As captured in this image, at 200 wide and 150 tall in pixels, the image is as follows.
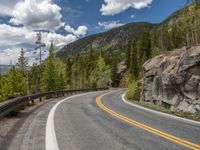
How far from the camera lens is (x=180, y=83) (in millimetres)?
18547

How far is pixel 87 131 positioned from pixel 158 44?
74.4 metres

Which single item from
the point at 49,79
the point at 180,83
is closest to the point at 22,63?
the point at 49,79

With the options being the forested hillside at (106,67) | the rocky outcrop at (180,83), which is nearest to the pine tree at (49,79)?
the forested hillside at (106,67)

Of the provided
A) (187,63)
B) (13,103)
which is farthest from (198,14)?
(13,103)

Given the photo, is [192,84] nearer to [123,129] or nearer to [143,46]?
[123,129]

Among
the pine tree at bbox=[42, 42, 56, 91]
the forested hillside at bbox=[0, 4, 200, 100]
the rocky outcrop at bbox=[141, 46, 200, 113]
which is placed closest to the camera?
the rocky outcrop at bbox=[141, 46, 200, 113]

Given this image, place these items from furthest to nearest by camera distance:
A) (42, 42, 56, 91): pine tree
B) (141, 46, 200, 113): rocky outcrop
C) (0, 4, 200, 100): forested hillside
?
(42, 42, 56, 91): pine tree < (0, 4, 200, 100): forested hillside < (141, 46, 200, 113): rocky outcrop

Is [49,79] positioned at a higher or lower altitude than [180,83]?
higher

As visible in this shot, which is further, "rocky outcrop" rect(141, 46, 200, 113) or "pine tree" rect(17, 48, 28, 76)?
"pine tree" rect(17, 48, 28, 76)

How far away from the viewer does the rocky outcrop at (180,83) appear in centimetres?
1686

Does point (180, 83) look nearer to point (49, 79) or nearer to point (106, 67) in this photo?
point (49, 79)

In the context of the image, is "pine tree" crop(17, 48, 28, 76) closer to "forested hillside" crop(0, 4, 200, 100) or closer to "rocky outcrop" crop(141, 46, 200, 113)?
"forested hillside" crop(0, 4, 200, 100)

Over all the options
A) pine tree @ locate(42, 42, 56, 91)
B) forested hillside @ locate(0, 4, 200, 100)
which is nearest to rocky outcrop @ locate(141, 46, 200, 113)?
forested hillside @ locate(0, 4, 200, 100)

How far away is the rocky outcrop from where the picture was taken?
16.9 m
